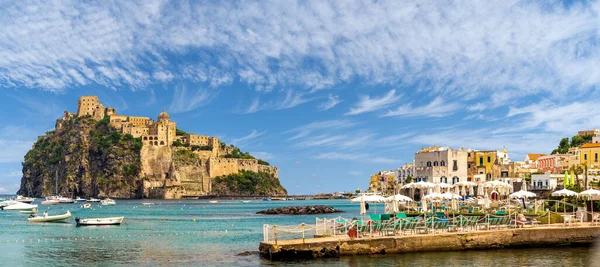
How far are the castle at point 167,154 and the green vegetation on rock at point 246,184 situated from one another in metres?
1.49

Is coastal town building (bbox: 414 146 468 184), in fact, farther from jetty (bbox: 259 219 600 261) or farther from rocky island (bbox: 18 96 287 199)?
rocky island (bbox: 18 96 287 199)

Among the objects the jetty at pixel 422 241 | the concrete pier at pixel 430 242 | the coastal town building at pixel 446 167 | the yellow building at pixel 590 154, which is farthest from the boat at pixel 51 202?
the concrete pier at pixel 430 242

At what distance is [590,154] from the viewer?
6350 centimetres

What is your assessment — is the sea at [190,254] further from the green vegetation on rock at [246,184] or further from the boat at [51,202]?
the green vegetation on rock at [246,184]

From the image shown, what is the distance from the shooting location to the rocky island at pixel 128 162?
130750 millimetres

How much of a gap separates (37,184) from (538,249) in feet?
476

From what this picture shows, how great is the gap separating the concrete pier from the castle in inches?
4367

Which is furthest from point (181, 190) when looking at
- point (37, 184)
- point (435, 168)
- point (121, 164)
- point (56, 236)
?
point (56, 236)

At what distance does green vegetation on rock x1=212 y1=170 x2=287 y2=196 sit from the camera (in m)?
141

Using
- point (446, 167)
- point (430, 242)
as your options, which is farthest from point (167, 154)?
point (430, 242)

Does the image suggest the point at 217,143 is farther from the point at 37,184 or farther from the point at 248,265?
the point at 248,265

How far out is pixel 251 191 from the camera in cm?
14775

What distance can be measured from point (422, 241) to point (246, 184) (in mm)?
125459

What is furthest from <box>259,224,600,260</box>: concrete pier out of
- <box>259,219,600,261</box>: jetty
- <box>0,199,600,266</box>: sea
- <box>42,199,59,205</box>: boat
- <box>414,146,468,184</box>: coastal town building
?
<box>42,199,59,205</box>: boat
